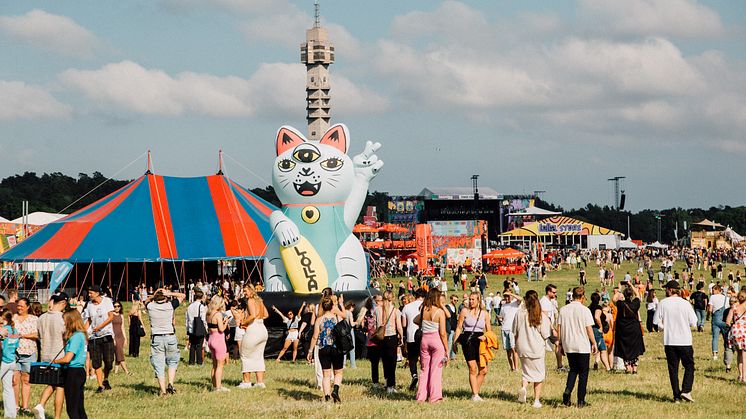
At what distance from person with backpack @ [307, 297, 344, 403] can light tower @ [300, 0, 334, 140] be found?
67.9 metres

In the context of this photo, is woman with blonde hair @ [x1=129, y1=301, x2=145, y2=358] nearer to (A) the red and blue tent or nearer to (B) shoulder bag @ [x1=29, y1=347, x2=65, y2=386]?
(B) shoulder bag @ [x1=29, y1=347, x2=65, y2=386]

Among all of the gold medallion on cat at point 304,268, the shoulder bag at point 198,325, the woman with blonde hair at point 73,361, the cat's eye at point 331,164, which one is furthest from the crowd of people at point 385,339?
the cat's eye at point 331,164

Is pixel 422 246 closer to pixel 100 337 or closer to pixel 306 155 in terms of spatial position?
pixel 306 155

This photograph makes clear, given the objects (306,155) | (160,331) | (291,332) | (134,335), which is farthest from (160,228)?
(160,331)

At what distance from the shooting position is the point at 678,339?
31.5ft

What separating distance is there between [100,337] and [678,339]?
21.2ft

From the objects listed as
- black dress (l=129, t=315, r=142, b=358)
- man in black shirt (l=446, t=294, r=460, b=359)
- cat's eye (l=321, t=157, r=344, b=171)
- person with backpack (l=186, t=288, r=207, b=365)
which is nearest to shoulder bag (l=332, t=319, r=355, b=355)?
man in black shirt (l=446, t=294, r=460, b=359)

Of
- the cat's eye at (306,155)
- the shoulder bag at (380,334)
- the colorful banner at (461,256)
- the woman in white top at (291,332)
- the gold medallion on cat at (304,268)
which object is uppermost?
the cat's eye at (306,155)

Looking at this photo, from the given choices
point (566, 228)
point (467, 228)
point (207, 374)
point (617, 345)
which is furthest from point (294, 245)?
point (566, 228)

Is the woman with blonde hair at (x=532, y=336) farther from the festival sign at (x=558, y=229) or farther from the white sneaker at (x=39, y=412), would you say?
the festival sign at (x=558, y=229)

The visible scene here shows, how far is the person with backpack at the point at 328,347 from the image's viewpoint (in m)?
9.20

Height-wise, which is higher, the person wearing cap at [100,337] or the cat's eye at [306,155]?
the cat's eye at [306,155]

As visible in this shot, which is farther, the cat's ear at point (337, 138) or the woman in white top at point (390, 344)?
the cat's ear at point (337, 138)

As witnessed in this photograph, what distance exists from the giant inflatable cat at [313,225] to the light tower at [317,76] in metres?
60.5
